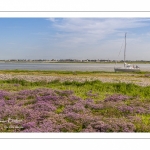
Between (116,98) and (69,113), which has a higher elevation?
(116,98)

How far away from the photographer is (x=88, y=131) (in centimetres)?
807

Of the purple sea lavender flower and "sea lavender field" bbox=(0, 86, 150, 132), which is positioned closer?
"sea lavender field" bbox=(0, 86, 150, 132)

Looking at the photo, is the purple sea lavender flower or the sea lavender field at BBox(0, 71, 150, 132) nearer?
the sea lavender field at BBox(0, 71, 150, 132)

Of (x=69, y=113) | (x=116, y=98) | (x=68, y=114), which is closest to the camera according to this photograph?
(x=68, y=114)

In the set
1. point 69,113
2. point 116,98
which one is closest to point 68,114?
point 69,113

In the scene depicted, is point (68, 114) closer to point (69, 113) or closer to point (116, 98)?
point (69, 113)

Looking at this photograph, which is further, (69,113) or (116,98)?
(116,98)

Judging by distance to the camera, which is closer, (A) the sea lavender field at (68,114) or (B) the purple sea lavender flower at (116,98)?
(A) the sea lavender field at (68,114)

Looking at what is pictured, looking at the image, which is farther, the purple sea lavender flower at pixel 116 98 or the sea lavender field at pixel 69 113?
the purple sea lavender flower at pixel 116 98

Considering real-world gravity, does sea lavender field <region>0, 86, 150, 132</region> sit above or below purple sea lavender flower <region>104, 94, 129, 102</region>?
below

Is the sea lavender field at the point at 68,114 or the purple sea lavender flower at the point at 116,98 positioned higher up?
the purple sea lavender flower at the point at 116,98
